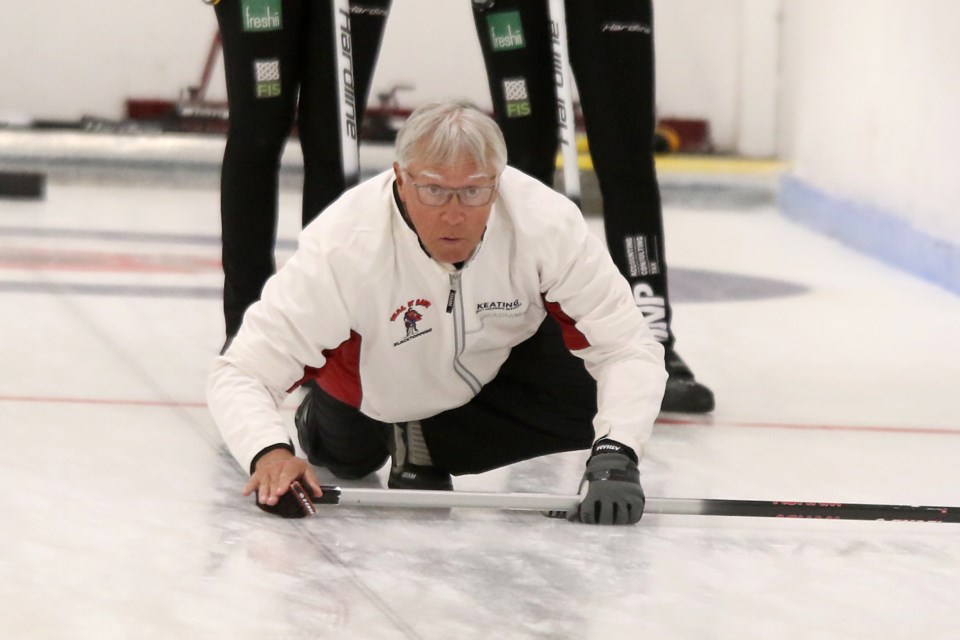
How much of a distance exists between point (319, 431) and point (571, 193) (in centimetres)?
68

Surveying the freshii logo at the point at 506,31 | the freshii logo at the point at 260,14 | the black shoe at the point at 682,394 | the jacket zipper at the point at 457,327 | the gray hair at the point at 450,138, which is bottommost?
the black shoe at the point at 682,394

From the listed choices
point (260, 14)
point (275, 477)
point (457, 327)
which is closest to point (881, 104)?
point (260, 14)

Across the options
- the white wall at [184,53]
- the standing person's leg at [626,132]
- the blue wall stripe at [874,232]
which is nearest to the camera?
the standing person's leg at [626,132]

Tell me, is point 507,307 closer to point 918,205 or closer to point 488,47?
point 488,47

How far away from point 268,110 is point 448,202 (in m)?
0.77

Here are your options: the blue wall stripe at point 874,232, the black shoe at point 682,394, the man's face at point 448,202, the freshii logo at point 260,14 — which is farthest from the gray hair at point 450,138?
the blue wall stripe at point 874,232

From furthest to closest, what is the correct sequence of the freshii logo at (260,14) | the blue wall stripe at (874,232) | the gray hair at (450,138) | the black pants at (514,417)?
the blue wall stripe at (874,232) → the freshii logo at (260,14) → the black pants at (514,417) → the gray hair at (450,138)

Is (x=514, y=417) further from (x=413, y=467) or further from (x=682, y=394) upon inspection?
(x=682, y=394)

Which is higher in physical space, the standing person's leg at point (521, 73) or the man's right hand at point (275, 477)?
the standing person's leg at point (521, 73)

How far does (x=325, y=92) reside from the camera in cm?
244

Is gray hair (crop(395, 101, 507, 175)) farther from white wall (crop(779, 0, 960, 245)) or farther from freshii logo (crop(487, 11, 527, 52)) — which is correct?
white wall (crop(779, 0, 960, 245))

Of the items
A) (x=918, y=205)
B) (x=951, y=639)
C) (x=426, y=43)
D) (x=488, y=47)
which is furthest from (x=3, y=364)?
(x=426, y=43)

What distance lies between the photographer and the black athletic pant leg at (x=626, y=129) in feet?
8.22

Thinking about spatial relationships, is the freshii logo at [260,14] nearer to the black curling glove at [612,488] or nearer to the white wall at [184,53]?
the black curling glove at [612,488]
